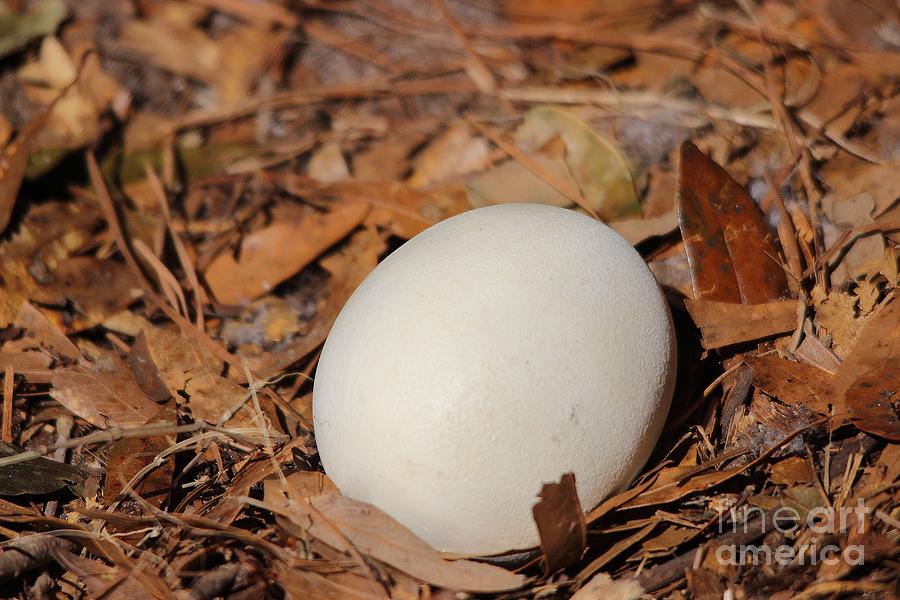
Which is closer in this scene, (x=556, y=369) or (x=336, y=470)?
(x=556, y=369)

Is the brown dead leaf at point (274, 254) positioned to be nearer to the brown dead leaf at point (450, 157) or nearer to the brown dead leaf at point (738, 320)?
the brown dead leaf at point (450, 157)

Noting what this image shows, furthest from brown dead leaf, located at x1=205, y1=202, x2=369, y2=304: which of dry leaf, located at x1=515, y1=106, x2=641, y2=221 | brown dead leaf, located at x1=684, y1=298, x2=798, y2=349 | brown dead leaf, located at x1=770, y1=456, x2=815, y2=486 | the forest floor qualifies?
brown dead leaf, located at x1=770, y1=456, x2=815, y2=486

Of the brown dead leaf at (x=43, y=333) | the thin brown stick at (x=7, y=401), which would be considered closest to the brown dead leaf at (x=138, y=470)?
the thin brown stick at (x=7, y=401)

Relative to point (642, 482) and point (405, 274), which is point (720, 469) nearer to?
point (642, 482)

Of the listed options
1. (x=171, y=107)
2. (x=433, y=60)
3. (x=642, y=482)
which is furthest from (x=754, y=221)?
(x=171, y=107)

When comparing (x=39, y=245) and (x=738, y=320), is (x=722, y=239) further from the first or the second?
(x=39, y=245)
